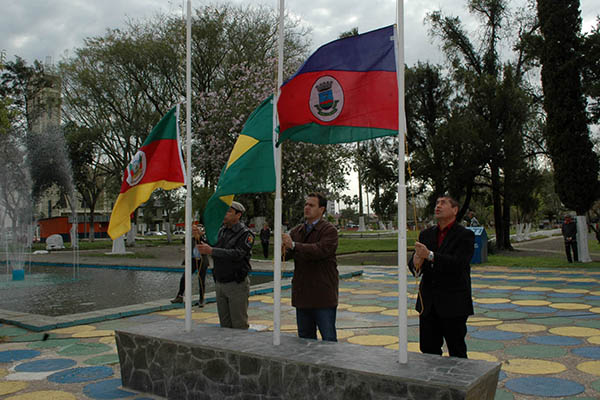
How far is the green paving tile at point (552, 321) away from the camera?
24.0 ft

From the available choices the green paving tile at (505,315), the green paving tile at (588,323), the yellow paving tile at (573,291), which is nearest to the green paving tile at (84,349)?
the green paving tile at (505,315)

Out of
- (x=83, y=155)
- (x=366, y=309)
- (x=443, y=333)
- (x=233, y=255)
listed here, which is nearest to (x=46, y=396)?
(x=233, y=255)

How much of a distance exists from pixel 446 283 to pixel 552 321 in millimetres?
4629

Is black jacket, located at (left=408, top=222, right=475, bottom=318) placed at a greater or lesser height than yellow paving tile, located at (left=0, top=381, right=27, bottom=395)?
greater

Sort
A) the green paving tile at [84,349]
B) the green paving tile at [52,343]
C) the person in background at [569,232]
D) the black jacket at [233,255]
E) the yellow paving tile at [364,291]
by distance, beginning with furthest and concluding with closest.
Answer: the person in background at [569,232]
the yellow paving tile at [364,291]
the green paving tile at [52,343]
the green paving tile at [84,349]
the black jacket at [233,255]

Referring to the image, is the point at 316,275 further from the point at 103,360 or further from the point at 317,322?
the point at 103,360

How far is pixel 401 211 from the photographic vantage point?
140 inches

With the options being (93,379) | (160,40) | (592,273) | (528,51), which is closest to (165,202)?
(160,40)

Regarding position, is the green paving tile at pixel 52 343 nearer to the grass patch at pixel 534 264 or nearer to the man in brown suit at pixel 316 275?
the man in brown suit at pixel 316 275

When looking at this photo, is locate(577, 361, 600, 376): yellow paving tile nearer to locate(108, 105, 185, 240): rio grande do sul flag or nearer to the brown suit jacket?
the brown suit jacket

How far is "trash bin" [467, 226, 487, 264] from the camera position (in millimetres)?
16516

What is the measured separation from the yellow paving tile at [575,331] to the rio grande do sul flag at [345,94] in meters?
A: 4.67

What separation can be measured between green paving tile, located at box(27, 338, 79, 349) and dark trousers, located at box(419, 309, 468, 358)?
5.20 meters

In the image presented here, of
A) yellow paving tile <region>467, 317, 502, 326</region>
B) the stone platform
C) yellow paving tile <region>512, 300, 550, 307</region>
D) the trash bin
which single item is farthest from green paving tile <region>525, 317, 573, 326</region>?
the trash bin
